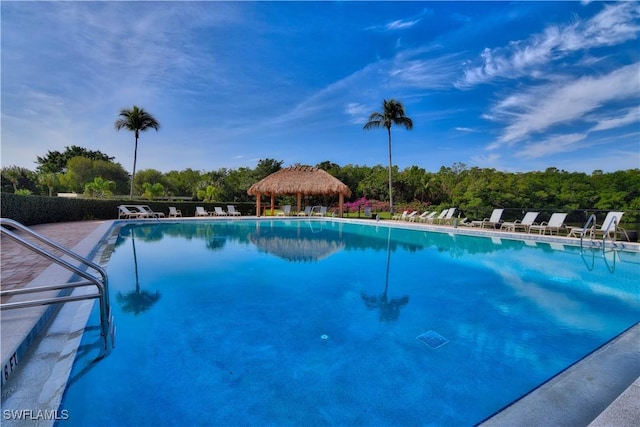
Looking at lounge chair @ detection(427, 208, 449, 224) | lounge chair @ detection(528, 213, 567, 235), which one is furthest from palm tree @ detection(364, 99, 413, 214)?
lounge chair @ detection(528, 213, 567, 235)

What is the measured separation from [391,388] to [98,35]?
43.9ft

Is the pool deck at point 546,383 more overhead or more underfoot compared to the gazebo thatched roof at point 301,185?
more underfoot

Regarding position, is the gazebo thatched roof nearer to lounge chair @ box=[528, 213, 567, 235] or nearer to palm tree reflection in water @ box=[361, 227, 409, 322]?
lounge chair @ box=[528, 213, 567, 235]

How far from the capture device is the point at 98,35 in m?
10.2

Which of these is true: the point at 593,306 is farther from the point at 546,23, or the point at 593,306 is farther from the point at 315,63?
the point at 315,63

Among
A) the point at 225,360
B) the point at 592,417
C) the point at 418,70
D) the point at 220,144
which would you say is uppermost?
the point at 418,70

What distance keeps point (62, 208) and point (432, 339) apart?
670 inches

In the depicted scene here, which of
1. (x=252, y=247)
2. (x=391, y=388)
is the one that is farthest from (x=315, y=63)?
(x=391, y=388)

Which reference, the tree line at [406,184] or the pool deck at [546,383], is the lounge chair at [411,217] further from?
the pool deck at [546,383]

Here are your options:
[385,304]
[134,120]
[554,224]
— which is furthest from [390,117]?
[385,304]

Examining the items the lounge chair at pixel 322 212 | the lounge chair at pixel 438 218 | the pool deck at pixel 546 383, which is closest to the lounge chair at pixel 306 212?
the lounge chair at pixel 322 212

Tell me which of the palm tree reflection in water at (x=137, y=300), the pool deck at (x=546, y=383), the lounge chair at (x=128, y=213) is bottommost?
the palm tree reflection in water at (x=137, y=300)

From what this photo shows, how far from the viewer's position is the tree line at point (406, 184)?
729 inches

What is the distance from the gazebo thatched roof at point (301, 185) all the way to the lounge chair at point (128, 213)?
6835mm
